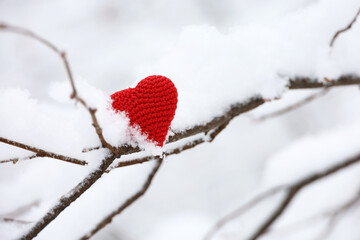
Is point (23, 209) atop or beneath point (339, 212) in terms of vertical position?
atop

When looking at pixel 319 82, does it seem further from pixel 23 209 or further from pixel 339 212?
pixel 23 209

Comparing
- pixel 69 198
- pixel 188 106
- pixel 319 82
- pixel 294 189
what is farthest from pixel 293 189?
pixel 69 198

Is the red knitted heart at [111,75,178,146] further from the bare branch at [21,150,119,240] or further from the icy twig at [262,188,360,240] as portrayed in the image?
the icy twig at [262,188,360,240]

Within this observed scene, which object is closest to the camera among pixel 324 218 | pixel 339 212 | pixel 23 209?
pixel 23 209

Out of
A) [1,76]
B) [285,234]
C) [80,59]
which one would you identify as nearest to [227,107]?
[285,234]

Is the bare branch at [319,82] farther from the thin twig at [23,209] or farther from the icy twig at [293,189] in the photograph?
the thin twig at [23,209]

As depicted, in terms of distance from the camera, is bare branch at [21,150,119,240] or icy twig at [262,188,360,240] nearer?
bare branch at [21,150,119,240]

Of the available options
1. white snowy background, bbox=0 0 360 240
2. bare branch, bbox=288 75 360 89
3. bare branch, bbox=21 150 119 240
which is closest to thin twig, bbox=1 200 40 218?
white snowy background, bbox=0 0 360 240

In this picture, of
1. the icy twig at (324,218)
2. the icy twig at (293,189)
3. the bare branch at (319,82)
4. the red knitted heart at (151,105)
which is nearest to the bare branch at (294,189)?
the icy twig at (293,189)
